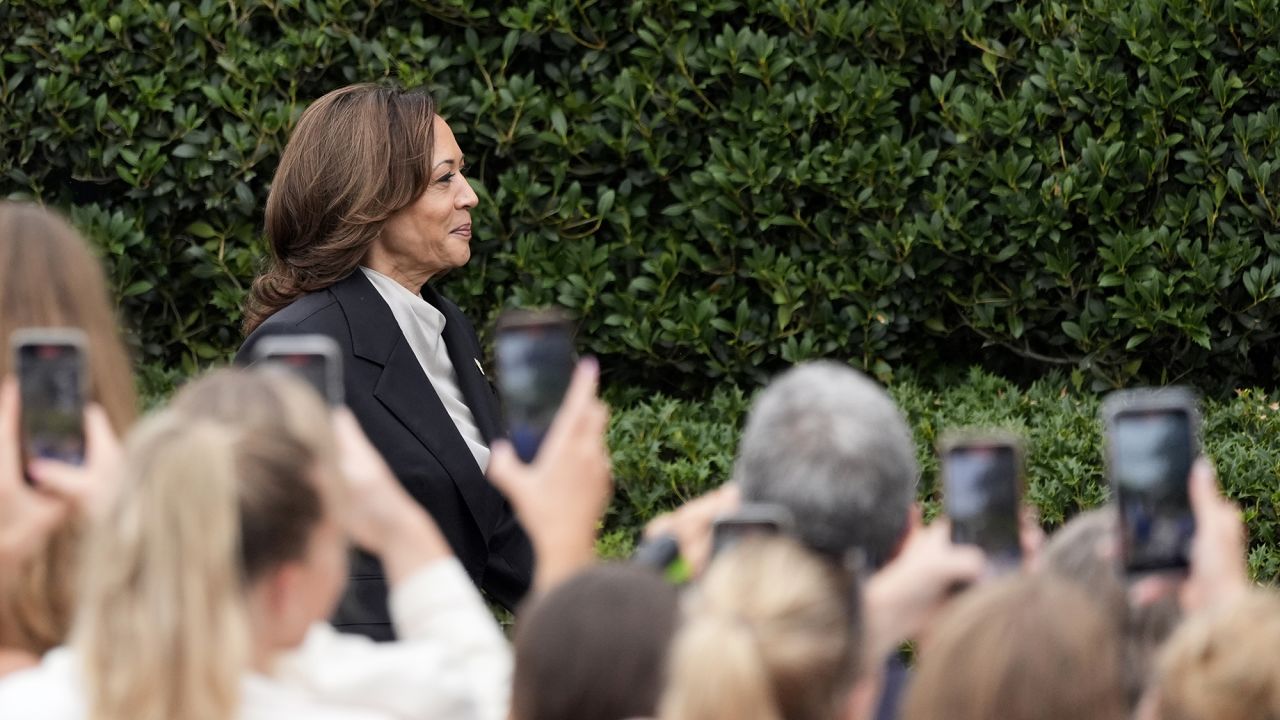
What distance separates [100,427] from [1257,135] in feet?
14.1

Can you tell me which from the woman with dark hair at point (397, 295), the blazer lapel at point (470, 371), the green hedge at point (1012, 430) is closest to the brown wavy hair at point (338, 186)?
the woman with dark hair at point (397, 295)

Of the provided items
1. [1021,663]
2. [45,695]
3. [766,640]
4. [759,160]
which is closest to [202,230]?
[759,160]

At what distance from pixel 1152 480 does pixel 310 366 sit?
3.86ft

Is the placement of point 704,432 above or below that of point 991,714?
below

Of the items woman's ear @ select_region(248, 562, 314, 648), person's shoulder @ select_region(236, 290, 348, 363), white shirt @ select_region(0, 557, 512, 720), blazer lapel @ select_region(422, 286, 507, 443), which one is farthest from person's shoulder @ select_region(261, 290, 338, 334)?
woman's ear @ select_region(248, 562, 314, 648)

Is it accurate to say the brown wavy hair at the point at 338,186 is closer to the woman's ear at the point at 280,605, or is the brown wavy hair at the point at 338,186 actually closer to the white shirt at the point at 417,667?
the white shirt at the point at 417,667

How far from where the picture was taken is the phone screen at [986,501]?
8.25 ft

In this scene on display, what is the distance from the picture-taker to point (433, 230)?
450 centimetres

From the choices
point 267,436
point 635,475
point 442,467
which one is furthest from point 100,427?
point 635,475

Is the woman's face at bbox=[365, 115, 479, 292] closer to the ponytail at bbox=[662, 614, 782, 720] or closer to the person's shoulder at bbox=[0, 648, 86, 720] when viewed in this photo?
the person's shoulder at bbox=[0, 648, 86, 720]

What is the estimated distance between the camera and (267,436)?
2.25 metres

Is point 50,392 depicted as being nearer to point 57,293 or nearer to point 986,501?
point 57,293

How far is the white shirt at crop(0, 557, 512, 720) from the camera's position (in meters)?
2.35

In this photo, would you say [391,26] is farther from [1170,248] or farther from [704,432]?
[1170,248]
